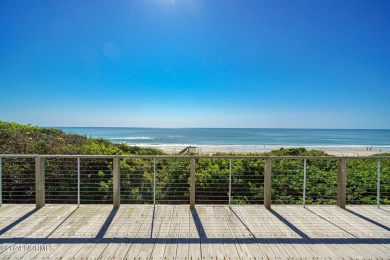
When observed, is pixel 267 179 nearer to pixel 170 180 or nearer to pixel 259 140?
pixel 170 180

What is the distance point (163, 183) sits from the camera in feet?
14.1

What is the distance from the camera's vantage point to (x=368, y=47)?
24.6 ft

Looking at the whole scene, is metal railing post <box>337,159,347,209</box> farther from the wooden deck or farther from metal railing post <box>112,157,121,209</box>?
metal railing post <box>112,157,121,209</box>

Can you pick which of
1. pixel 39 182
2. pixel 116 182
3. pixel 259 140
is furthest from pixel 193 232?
pixel 259 140

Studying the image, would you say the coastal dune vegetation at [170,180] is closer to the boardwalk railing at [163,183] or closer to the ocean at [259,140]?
the boardwalk railing at [163,183]

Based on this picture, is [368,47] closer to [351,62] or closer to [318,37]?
[351,62]

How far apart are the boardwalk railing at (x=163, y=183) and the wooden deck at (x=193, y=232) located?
30 centimetres

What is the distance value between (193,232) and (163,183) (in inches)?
75.6

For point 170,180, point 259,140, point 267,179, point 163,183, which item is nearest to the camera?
point 267,179

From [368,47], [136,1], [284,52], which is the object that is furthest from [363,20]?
[136,1]

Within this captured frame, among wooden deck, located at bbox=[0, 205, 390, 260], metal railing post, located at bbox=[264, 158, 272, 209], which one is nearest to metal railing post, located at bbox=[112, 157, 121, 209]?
wooden deck, located at bbox=[0, 205, 390, 260]

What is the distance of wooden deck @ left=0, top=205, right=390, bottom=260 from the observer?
2029 mm

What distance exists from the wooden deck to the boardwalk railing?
298 mm

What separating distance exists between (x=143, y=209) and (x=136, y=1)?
16.6 ft
